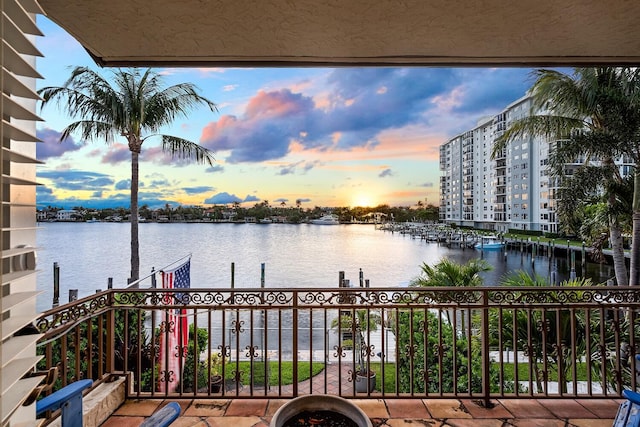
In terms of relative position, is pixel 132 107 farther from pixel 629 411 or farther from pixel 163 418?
pixel 629 411

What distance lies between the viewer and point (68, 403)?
1.33 meters

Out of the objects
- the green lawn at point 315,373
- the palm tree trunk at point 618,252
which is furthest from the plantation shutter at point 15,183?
the palm tree trunk at point 618,252

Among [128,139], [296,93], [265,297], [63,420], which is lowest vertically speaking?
[63,420]

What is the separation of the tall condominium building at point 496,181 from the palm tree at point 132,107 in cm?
2278

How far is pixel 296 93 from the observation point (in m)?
19.5

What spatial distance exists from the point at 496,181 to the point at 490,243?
10383 millimetres

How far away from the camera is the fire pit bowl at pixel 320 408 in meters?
1.56

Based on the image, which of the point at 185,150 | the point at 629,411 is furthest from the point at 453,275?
the point at 185,150

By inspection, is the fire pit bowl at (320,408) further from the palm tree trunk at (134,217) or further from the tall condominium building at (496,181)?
the tall condominium building at (496,181)

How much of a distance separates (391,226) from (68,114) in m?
49.5

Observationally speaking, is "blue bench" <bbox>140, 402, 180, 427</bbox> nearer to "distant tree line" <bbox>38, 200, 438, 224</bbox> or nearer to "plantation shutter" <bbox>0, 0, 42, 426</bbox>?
"plantation shutter" <bbox>0, 0, 42, 426</bbox>

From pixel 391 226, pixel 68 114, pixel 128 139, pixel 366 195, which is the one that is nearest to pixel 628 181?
pixel 128 139

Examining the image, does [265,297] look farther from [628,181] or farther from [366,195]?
[366,195]

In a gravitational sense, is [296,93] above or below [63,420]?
above
